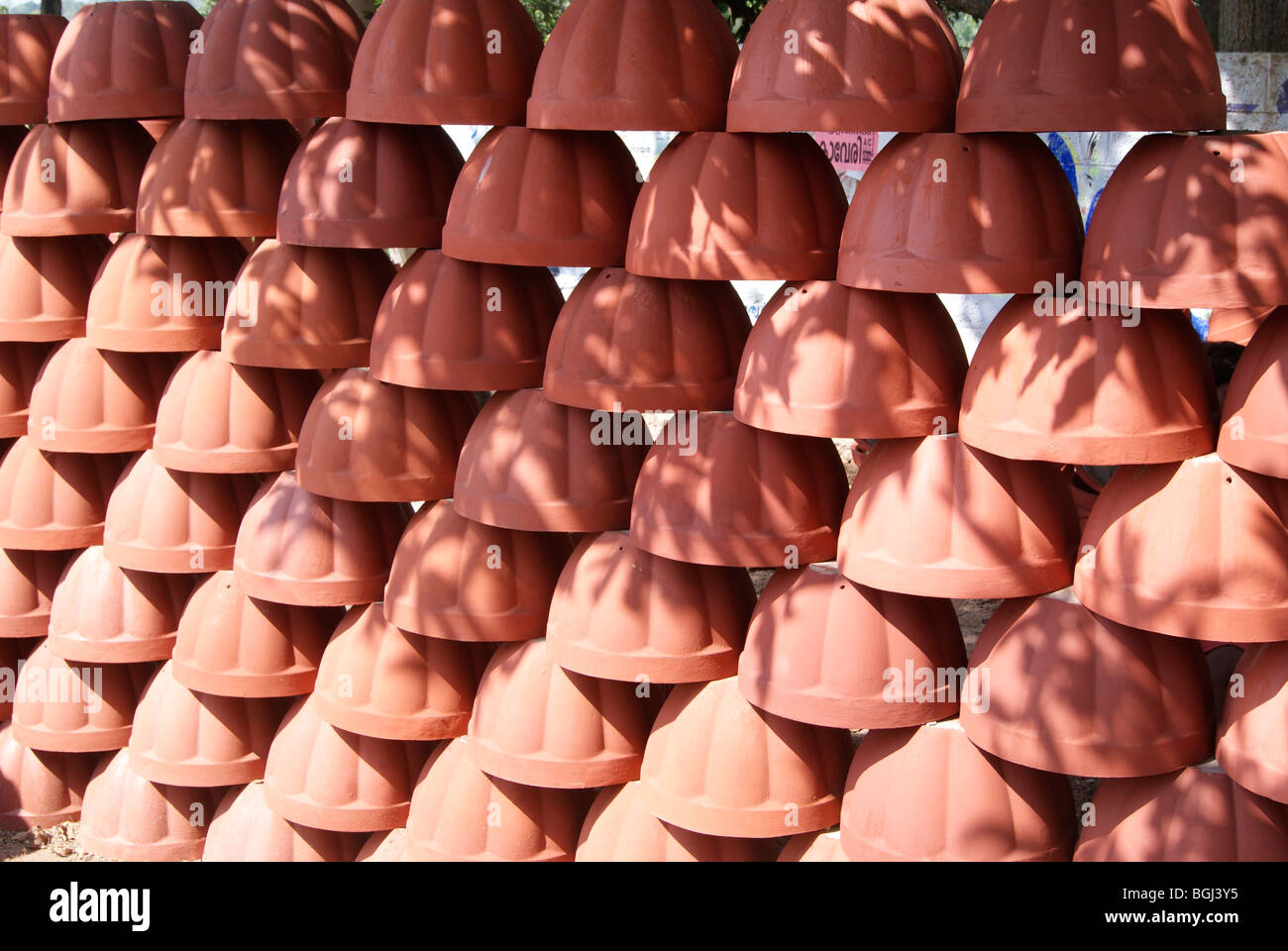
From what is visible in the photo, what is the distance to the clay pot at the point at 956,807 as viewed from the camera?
3.45m

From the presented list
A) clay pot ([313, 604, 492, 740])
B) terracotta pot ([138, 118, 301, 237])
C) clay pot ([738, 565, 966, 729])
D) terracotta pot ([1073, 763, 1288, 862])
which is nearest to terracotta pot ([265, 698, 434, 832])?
clay pot ([313, 604, 492, 740])

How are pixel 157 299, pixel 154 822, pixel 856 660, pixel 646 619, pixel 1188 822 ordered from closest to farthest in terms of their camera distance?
1. pixel 1188 822
2. pixel 856 660
3. pixel 646 619
4. pixel 157 299
5. pixel 154 822

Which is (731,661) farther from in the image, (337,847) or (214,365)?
(214,365)

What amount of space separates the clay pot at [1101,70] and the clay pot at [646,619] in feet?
4.61

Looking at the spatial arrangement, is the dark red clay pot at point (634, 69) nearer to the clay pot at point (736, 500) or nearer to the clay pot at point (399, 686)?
the clay pot at point (736, 500)

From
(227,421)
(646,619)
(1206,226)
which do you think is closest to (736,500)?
(646,619)

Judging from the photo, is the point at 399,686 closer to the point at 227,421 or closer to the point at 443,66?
the point at 227,421

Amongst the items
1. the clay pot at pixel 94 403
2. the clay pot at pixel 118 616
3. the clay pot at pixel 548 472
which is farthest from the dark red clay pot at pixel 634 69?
the clay pot at pixel 118 616

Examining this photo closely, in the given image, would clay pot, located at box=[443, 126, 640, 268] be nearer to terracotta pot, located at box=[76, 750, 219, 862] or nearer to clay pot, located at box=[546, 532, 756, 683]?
clay pot, located at box=[546, 532, 756, 683]

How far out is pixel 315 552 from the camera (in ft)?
14.3

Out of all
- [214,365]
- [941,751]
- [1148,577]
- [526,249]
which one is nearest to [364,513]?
[214,365]

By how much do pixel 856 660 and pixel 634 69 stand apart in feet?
5.23

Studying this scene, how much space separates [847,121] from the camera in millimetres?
3359

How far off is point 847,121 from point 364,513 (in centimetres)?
195
